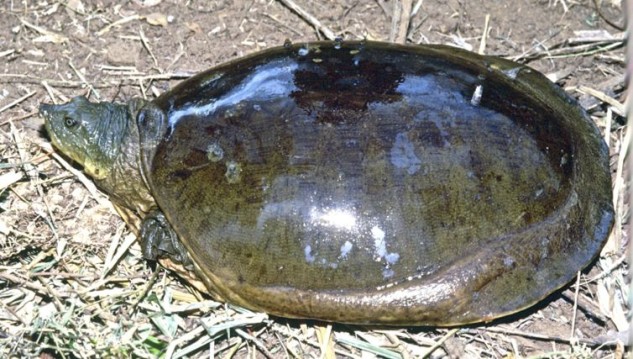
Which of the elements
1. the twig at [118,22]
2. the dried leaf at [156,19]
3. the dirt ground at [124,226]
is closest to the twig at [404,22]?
the dirt ground at [124,226]

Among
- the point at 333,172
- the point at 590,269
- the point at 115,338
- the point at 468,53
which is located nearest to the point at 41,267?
the point at 115,338

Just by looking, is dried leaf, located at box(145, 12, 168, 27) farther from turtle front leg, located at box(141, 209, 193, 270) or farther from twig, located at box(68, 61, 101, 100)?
turtle front leg, located at box(141, 209, 193, 270)

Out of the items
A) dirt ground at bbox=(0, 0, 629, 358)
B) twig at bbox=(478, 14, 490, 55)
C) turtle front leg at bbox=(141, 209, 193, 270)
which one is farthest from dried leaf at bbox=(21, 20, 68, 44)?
twig at bbox=(478, 14, 490, 55)

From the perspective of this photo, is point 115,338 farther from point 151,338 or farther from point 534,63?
point 534,63

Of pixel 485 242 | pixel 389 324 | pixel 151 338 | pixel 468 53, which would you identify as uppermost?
pixel 468 53

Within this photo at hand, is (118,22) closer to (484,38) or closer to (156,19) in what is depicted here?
(156,19)

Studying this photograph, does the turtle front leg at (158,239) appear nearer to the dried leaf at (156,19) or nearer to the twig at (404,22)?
the dried leaf at (156,19)

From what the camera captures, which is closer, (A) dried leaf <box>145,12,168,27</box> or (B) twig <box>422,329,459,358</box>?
(B) twig <box>422,329,459,358</box>
